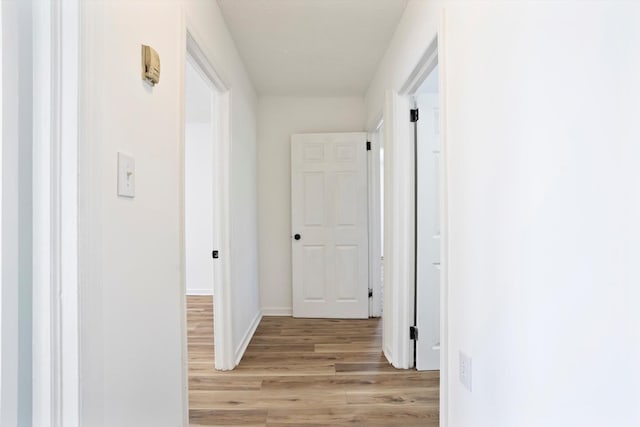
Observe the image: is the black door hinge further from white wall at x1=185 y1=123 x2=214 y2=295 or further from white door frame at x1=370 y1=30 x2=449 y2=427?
white wall at x1=185 y1=123 x2=214 y2=295

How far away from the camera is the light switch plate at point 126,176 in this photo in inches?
38.4

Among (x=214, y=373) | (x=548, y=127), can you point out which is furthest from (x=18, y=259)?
(x=214, y=373)

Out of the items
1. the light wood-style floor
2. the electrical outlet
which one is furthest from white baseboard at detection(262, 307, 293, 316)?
the electrical outlet

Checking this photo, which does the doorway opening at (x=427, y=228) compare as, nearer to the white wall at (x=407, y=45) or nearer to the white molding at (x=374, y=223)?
the white wall at (x=407, y=45)

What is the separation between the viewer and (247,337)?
2828mm

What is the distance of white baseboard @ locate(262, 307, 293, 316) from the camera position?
356 centimetres

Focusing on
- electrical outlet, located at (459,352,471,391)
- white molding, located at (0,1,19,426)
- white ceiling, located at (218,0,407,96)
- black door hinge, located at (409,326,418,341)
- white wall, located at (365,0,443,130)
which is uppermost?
white ceiling, located at (218,0,407,96)

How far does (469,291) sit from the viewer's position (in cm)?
121

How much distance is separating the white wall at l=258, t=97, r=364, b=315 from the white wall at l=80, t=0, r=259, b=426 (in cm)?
189

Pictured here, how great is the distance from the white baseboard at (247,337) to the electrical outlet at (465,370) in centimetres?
169

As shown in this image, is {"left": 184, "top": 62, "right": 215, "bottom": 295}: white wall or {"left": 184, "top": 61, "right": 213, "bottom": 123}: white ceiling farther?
{"left": 184, "top": 62, "right": 215, "bottom": 295}: white wall

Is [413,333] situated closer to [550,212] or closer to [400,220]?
[400,220]

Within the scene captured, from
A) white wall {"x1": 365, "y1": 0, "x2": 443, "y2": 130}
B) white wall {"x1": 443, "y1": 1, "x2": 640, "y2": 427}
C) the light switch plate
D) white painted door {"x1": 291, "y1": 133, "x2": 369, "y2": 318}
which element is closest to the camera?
white wall {"x1": 443, "y1": 1, "x2": 640, "y2": 427}

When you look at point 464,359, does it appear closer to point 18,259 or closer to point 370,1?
point 18,259
